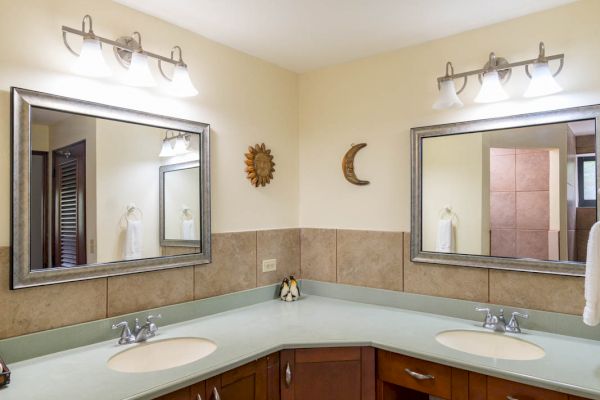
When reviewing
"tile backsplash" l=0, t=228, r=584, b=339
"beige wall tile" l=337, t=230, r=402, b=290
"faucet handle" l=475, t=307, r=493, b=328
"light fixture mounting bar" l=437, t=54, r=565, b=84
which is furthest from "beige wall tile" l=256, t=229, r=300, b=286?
"light fixture mounting bar" l=437, t=54, r=565, b=84

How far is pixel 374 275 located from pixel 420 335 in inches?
25.0

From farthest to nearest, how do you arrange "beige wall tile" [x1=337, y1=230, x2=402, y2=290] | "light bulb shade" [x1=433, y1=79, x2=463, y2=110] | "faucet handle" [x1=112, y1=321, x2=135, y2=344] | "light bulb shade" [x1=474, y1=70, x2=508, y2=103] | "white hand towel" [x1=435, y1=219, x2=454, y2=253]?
1. "beige wall tile" [x1=337, y1=230, x2=402, y2=290]
2. "white hand towel" [x1=435, y1=219, x2=454, y2=253]
3. "light bulb shade" [x1=433, y1=79, x2=463, y2=110]
4. "light bulb shade" [x1=474, y1=70, x2=508, y2=103]
5. "faucet handle" [x1=112, y1=321, x2=135, y2=344]

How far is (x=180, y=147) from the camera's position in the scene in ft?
7.14

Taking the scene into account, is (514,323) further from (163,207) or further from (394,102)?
(163,207)

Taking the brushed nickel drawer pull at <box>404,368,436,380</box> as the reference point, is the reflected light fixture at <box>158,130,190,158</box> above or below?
above

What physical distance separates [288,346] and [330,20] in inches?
63.8

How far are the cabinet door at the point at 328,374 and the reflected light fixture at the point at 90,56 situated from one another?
148cm

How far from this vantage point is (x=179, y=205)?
7.07 feet

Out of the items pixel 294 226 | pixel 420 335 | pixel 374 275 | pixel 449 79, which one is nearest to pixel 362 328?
pixel 420 335

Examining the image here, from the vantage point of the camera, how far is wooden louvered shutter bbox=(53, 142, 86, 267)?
170cm

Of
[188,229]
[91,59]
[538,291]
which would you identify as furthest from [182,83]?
[538,291]

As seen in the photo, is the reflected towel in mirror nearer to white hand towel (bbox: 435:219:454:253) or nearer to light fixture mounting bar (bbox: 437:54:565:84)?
white hand towel (bbox: 435:219:454:253)

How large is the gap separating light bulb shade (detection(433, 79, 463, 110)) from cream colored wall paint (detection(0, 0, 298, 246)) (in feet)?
3.57

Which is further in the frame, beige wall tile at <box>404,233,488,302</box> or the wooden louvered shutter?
beige wall tile at <box>404,233,488,302</box>
